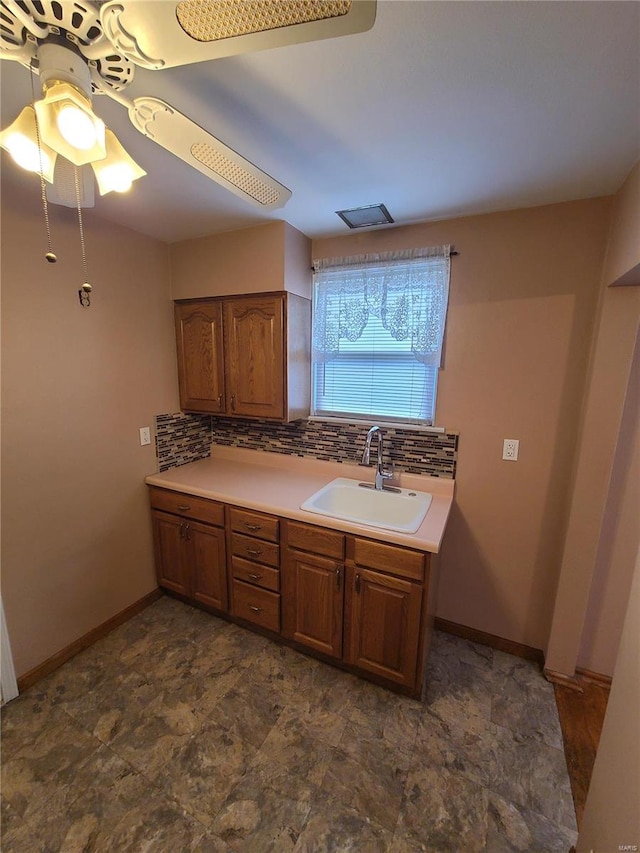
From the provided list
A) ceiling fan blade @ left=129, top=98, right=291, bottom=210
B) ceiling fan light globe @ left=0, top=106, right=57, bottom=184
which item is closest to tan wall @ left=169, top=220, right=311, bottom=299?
ceiling fan blade @ left=129, top=98, right=291, bottom=210

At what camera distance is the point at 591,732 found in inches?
62.4

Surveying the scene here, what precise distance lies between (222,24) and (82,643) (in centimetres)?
259

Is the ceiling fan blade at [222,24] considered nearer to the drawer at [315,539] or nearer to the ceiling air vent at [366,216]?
the ceiling air vent at [366,216]

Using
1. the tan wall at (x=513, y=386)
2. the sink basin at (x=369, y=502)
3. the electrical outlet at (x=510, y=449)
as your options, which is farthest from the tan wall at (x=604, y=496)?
the sink basin at (x=369, y=502)

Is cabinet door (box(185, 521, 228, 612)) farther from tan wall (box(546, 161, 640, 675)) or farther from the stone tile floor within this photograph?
tan wall (box(546, 161, 640, 675))

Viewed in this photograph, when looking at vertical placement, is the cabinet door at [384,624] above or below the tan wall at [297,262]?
below

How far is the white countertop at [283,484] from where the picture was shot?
1.63 metres

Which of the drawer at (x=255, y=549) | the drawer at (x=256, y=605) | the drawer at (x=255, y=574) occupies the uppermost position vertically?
the drawer at (x=255, y=549)

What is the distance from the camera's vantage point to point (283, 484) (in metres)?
2.15

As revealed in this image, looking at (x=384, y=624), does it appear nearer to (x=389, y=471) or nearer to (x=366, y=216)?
(x=389, y=471)

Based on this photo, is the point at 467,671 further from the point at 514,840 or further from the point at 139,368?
the point at 139,368

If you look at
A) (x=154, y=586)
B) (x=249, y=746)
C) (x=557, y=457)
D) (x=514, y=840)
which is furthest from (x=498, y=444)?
(x=154, y=586)

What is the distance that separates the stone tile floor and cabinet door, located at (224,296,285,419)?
56.1 inches

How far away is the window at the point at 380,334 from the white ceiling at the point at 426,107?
0.41 m
